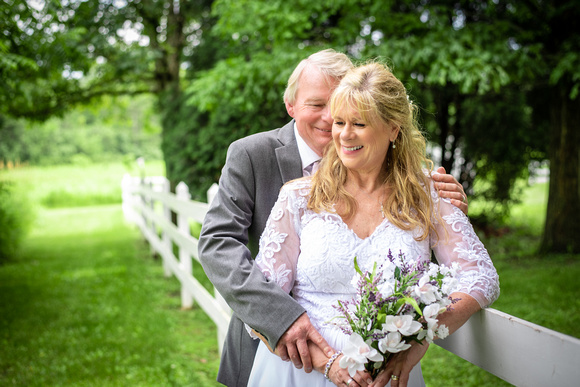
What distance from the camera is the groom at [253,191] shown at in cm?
203

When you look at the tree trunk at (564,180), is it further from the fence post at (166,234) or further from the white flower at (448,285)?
the white flower at (448,285)

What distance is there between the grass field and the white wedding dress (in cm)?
263

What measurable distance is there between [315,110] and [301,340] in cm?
111

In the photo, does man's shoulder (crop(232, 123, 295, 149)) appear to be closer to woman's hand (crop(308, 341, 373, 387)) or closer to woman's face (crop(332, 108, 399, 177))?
woman's face (crop(332, 108, 399, 177))

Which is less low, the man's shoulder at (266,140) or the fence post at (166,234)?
the man's shoulder at (266,140)

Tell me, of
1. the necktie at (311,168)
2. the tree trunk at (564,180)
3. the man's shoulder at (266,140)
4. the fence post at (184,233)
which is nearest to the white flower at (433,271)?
the necktie at (311,168)

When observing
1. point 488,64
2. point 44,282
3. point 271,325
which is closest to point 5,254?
point 44,282

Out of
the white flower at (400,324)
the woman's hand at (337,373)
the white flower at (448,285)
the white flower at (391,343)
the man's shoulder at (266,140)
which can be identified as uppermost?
the man's shoulder at (266,140)

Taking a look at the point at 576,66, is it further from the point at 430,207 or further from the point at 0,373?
the point at 0,373

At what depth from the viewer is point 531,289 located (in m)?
6.47

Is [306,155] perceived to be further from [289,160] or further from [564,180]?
[564,180]

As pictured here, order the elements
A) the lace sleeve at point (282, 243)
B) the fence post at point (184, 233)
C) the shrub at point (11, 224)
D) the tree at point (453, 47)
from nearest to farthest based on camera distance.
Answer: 1. the lace sleeve at point (282, 243)
2. the fence post at point (184, 233)
3. the tree at point (453, 47)
4. the shrub at point (11, 224)

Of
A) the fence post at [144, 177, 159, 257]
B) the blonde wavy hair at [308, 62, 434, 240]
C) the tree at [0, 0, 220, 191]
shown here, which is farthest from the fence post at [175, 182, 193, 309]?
the blonde wavy hair at [308, 62, 434, 240]

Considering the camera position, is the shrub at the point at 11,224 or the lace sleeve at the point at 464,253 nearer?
the lace sleeve at the point at 464,253
